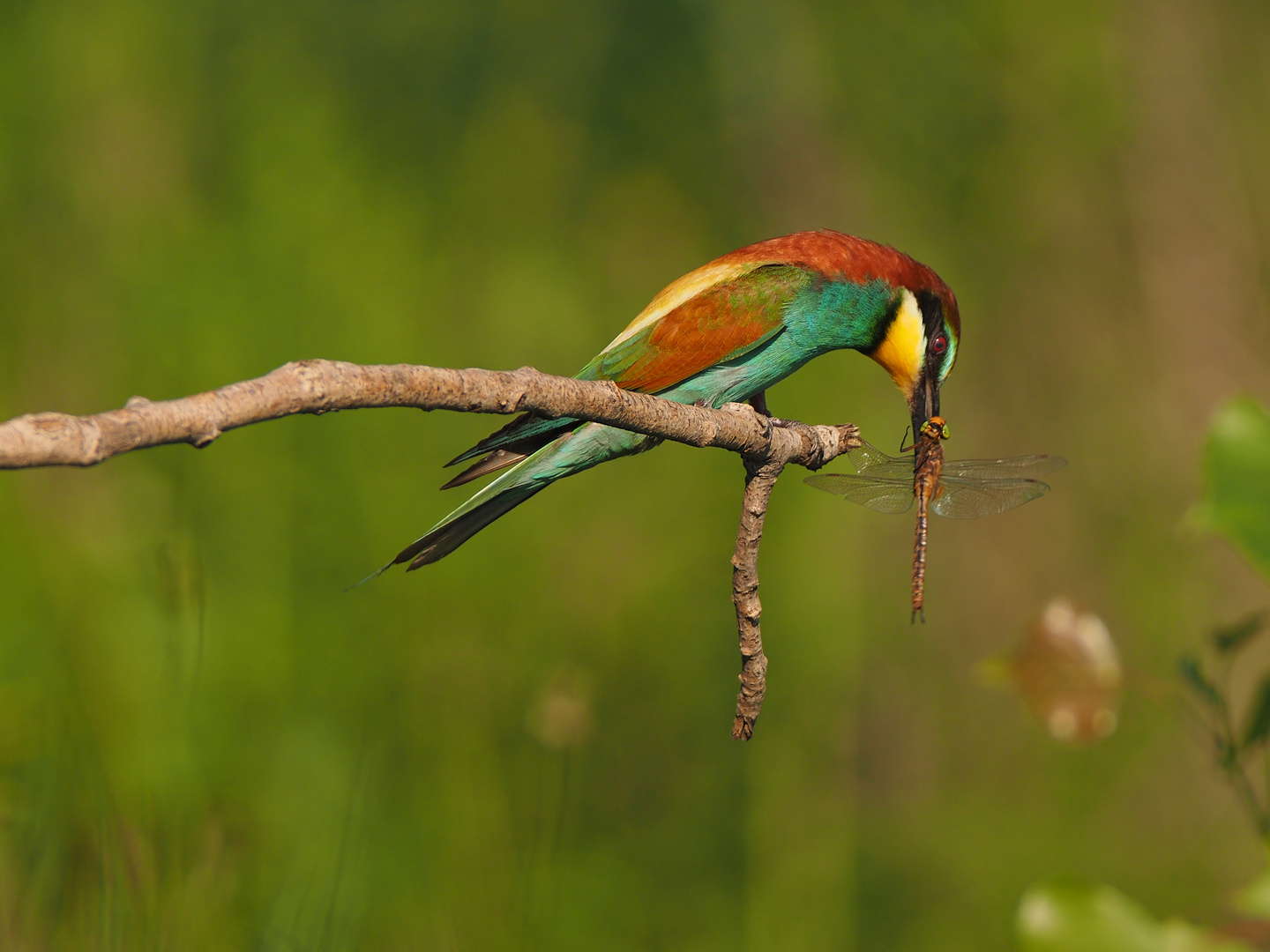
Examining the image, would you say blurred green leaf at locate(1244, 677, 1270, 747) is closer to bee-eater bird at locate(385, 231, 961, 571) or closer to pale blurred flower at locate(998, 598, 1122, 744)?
pale blurred flower at locate(998, 598, 1122, 744)

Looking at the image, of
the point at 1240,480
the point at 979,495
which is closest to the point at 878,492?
the point at 979,495

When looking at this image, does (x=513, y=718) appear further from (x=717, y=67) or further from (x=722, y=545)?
(x=717, y=67)

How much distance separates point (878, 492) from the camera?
1.79 meters

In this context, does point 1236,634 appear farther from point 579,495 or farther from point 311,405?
point 579,495

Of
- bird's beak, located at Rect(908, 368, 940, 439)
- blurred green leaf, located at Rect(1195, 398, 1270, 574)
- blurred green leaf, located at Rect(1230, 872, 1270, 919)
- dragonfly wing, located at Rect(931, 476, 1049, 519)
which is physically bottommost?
blurred green leaf, located at Rect(1230, 872, 1270, 919)

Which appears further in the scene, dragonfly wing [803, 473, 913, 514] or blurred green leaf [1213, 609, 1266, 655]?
dragonfly wing [803, 473, 913, 514]

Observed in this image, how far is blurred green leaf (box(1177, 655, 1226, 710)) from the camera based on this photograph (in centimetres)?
67

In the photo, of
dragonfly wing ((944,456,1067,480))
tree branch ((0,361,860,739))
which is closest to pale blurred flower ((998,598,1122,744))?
tree branch ((0,361,860,739))

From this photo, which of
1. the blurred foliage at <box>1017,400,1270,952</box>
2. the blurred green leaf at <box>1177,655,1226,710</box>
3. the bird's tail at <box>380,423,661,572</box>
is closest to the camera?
the blurred foliage at <box>1017,400,1270,952</box>

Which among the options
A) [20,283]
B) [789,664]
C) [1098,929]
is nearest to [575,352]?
[789,664]

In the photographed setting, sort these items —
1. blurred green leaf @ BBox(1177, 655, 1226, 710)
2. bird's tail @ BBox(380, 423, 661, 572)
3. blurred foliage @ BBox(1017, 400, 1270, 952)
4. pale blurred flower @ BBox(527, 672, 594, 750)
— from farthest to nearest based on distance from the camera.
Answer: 1. bird's tail @ BBox(380, 423, 661, 572)
2. pale blurred flower @ BBox(527, 672, 594, 750)
3. blurred green leaf @ BBox(1177, 655, 1226, 710)
4. blurred foliage @ BBox(1017, 400, 1270, 952)

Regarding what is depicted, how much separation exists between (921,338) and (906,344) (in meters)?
0.03

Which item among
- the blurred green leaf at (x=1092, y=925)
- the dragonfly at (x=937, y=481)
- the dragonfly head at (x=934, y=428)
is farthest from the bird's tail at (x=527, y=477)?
the blurred green leaf at (x=1092, y=925)

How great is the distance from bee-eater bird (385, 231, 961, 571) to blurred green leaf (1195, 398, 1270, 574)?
1.08 m
